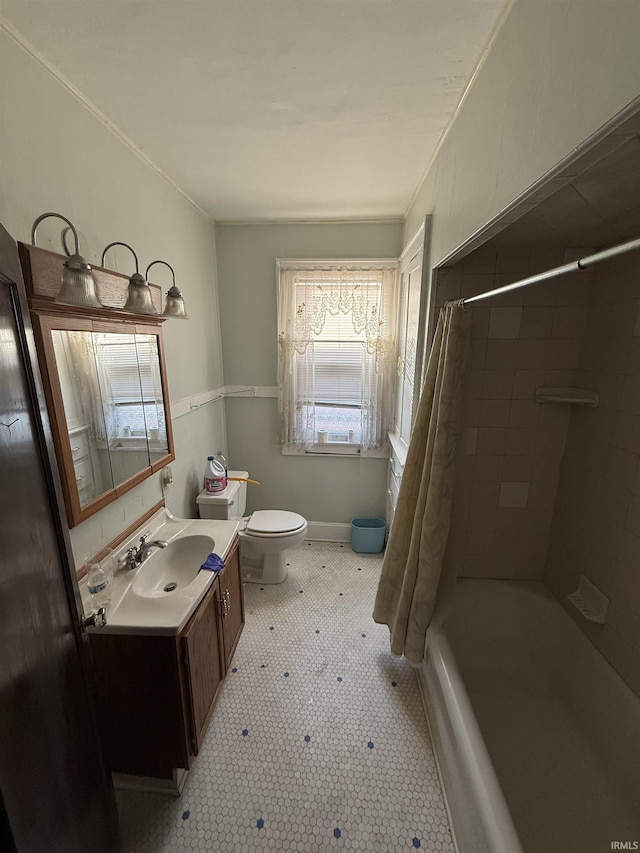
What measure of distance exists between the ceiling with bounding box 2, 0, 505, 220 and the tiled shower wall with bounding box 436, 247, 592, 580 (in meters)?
0.67

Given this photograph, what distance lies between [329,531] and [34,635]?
7.81 feet

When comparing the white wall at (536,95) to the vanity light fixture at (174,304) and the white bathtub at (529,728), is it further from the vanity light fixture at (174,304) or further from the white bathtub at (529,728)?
the white bathtub at (529,728)

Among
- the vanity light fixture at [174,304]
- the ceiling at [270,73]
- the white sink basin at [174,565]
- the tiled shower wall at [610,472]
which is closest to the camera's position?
the ceiling at [270,73]

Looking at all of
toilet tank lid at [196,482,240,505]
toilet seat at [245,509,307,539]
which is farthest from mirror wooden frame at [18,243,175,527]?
toilet seat at [245,509,307,539]

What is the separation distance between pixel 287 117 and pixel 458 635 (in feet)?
7.88

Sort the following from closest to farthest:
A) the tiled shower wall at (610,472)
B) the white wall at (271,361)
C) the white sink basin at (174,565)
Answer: the tiled shower wall at (610,472) < the white sink basin at (174,565) < the white wall at (271,361)

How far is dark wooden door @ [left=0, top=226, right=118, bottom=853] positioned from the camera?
0.66 m

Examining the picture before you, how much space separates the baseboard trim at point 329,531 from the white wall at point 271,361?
0.05 meters

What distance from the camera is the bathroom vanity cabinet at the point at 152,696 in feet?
3.92

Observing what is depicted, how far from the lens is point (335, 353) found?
2662 mm

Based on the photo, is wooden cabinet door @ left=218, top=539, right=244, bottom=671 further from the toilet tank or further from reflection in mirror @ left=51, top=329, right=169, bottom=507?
reflection in mirror @ left=51, top=329, right=169, bottom=507

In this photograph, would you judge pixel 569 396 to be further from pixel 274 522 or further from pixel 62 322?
pixel 62 322

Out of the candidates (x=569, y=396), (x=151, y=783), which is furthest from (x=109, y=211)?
(x=151, y=783)

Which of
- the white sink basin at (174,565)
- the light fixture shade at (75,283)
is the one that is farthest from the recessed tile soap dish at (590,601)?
the light fixture shade at (75,283)
